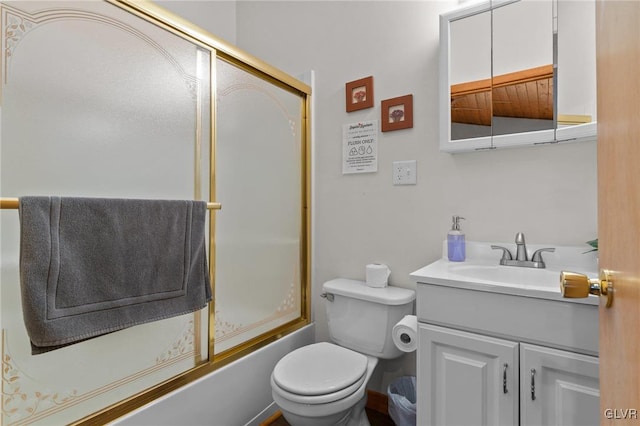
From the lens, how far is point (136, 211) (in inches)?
42.4

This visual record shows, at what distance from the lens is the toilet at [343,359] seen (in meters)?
1.25

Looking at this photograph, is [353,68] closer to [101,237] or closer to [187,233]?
[187,233]

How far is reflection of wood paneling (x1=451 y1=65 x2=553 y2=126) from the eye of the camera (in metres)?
1.32

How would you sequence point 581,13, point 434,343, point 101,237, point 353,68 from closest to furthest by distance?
1. point 101,237
2. point 434,343
3. point 581,13
4. point 353,68

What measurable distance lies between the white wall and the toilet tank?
0.17 metres

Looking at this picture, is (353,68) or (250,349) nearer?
(250,349)

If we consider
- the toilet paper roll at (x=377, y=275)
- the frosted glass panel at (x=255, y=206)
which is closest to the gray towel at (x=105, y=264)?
the frosted glass panel at (x=255, y=206)

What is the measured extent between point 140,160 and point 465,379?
53.1 inches

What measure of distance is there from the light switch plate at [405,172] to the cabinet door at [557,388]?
88cm

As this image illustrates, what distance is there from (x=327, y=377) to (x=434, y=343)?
1.55 ft

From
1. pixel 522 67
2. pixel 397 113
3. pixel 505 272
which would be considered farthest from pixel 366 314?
pixel 522 67

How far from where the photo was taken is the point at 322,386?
4.18 ft

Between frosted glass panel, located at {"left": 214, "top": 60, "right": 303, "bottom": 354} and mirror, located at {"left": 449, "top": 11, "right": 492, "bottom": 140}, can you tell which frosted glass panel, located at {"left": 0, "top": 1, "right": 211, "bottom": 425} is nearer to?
frosted glass panel, located at {"left": 214, "top": 60, "right": 303, "bottom": 354}

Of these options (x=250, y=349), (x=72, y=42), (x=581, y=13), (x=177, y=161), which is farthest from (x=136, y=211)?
(x=581, y=13)
